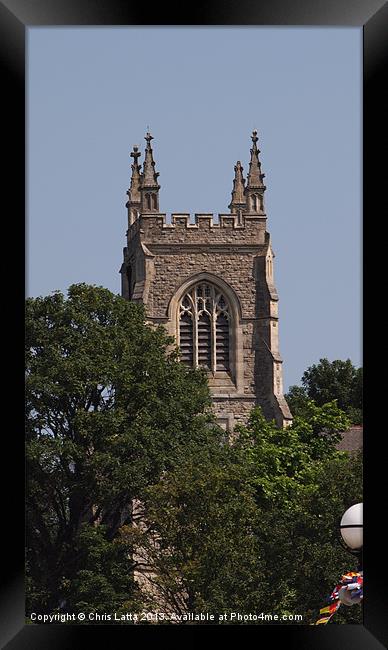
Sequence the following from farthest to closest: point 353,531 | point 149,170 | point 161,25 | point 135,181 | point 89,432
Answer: point 135,181, point 149,170, point 89,432, point 353,531, point 161,25

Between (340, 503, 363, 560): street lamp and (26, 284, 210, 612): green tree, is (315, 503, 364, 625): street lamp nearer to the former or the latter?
(340, 503, 363, 560): street lamp

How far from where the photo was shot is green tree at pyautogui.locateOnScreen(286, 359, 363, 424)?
147 ft

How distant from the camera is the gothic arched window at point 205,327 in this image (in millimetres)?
46781

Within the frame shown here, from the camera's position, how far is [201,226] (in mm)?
47125

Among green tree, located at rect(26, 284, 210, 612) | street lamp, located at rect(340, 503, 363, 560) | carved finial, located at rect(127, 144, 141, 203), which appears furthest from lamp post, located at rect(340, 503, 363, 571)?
carved finial, located at rect(127, 144, 141, 203)

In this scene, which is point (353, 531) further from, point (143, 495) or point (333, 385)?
point (333, 385)

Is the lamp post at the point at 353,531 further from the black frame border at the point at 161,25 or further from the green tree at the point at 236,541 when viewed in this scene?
the green tree at the point at 236,541

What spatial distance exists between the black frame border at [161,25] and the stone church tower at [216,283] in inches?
1627

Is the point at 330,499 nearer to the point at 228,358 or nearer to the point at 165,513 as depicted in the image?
the point at 165,513

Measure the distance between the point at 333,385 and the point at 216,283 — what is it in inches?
176

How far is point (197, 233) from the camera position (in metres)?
47.1

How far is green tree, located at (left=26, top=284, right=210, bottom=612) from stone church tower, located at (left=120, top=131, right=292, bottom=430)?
18.7 m

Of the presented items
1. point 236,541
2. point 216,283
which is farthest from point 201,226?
point 236,541
